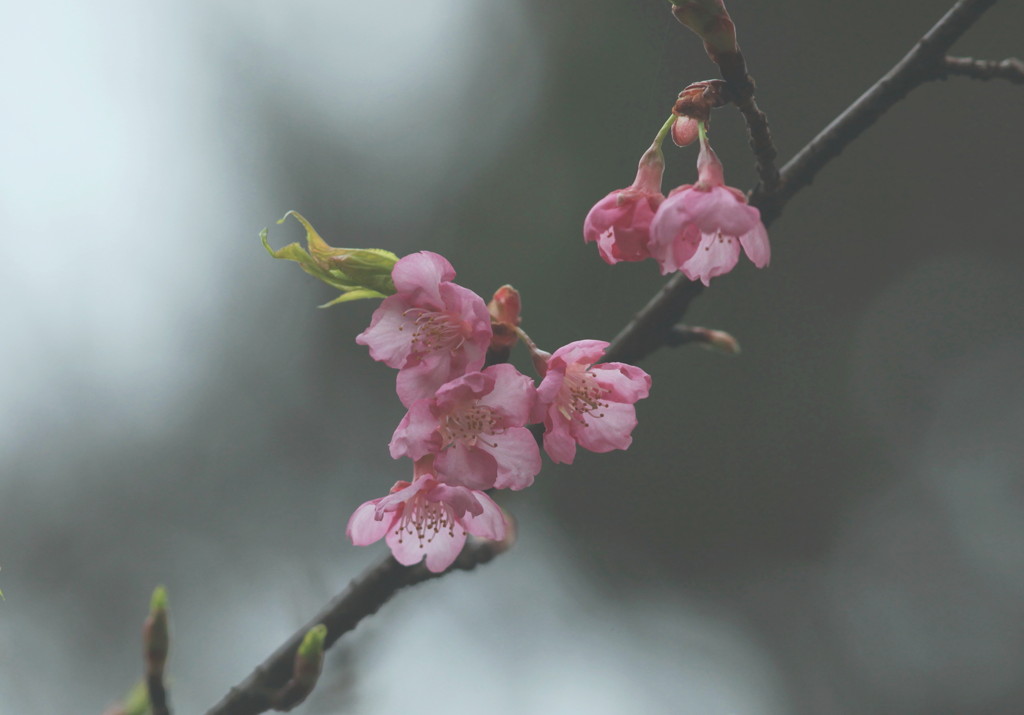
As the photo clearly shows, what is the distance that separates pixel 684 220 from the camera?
0.64 m

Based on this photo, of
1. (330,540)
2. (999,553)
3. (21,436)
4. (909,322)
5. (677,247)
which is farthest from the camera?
(999,553)

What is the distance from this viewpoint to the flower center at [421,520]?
0.79 m

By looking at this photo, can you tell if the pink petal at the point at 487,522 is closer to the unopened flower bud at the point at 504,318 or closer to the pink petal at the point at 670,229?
the unopened flower bud at the point at 504,318

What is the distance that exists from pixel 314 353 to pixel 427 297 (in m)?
4.44

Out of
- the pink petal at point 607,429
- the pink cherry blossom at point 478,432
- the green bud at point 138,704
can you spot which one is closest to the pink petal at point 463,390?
the pink cherry blossom at point 478,432

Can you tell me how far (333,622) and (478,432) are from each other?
0.25 meters

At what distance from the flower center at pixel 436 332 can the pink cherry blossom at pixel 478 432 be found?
44mm

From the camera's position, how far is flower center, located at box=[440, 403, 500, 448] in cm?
64

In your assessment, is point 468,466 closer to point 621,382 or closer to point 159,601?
point 621,382

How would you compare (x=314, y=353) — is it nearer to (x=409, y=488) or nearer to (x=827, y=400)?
(x=827, y=400)

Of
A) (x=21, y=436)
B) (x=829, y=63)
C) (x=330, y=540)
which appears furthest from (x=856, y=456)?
(x=21, y=436)

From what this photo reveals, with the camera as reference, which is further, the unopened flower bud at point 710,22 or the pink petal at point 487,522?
the pink petal at point 487,522

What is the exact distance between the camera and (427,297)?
27.3 inches

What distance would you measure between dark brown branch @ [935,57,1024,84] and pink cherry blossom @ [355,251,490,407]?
0.42m
